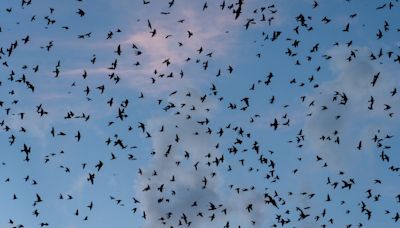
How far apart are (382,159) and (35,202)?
1011 inches

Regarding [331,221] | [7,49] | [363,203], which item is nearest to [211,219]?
[331,221]

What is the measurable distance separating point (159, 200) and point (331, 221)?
38.9 feet

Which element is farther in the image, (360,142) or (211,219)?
(360,142)

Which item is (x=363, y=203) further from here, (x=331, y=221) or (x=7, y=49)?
(x=7, y=49)

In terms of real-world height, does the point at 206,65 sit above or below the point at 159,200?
above

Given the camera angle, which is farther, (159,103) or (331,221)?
(159,103)

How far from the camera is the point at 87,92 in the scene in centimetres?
4691

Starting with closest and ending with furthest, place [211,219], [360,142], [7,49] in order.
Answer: [7,49]
[211,219]
[360,142]

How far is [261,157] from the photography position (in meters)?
46.2

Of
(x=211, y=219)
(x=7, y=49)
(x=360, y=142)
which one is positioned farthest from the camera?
(x=360, y=142)

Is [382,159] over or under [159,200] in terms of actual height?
over

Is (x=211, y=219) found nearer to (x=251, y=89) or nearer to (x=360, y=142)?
(x=251, y=89)

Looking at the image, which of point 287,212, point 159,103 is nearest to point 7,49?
point 159,103

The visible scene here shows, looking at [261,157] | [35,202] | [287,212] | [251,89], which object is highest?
[251,89]
